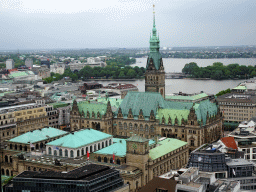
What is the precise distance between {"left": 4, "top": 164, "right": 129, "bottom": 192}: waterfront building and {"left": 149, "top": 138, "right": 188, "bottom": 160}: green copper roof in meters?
20.8

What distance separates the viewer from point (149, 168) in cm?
9381

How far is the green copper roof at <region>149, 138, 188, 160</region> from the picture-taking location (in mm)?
98012

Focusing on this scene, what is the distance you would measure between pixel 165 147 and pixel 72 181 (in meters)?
37.7

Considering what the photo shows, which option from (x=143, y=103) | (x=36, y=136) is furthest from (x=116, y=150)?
(x=143, y=103)

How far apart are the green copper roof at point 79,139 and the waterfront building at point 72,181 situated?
27.1m

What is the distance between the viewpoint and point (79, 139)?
108 metres

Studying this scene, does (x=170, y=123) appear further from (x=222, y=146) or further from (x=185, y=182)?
(x=185, y=182)

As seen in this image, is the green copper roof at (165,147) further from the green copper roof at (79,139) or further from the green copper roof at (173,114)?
the green copper roof at (79,139)

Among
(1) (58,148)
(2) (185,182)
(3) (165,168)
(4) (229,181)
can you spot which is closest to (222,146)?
(3) (165,168)

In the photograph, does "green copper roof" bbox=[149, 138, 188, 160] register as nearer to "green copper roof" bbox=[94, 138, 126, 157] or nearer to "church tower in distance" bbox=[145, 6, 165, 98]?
"green copper roof" bbox=[94, 138, 126, 157]

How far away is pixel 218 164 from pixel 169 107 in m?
44.3

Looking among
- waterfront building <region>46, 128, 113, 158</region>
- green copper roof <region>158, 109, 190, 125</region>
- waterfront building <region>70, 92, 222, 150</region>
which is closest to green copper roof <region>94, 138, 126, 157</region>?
waterfront building <region>46, 128, 113, 158</region>

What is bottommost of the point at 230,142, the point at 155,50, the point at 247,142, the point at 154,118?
the point at 247,142

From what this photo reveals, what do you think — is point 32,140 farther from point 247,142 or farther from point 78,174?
point 247,142
